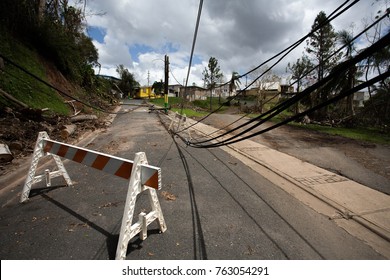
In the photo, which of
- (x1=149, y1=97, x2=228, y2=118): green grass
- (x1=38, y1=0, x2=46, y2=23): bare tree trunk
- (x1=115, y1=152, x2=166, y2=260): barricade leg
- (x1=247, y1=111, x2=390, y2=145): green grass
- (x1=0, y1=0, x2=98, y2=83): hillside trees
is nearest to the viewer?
(x1=115, y1=152, x2=166, y2=260): barricade leg

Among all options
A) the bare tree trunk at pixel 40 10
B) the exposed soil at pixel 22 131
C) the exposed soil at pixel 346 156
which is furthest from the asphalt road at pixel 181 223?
the bare tree trunk at pixel 40 10

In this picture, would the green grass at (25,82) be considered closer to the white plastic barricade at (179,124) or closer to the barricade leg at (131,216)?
the white plastic barricade at (179,124)

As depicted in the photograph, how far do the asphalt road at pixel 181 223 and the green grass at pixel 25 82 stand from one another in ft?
18.2

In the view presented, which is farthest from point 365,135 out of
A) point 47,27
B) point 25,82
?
point 47,27

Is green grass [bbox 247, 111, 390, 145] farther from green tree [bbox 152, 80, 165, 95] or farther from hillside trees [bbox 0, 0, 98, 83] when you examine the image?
green tree [bbox 152, 80, 165, 95]

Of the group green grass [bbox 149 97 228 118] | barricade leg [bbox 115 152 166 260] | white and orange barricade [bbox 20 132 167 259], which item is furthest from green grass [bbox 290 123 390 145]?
barricade leg [bbox 115 152 166 260]

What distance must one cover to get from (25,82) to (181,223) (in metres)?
10.1

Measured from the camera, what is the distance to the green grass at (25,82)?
28.6 feet

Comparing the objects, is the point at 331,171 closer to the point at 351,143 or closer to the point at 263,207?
the point at 263,207

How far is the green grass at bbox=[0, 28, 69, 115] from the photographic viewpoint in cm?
872

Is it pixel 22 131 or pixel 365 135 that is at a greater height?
pixel 22 131

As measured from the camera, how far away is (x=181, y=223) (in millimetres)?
3375

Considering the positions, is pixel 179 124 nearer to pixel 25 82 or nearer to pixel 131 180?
pixel 25 82

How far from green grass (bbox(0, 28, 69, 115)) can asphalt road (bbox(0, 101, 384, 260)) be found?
555 centimetres
